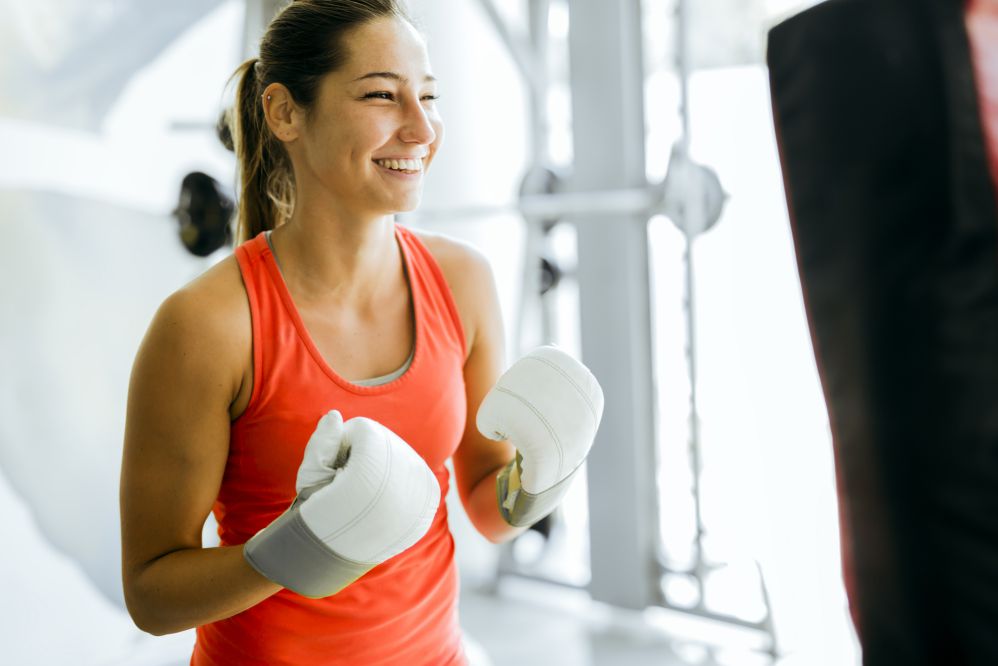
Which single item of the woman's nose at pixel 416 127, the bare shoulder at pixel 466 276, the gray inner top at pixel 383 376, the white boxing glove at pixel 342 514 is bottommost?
the white boxing glove at pixel 342 514

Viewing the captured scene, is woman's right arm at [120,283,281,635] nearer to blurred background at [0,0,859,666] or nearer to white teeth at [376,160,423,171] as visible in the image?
white teeth at [376,160,423,171]

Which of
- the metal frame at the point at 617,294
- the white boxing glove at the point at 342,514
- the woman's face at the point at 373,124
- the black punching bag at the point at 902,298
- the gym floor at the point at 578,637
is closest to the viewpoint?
the black punching bag at the point at 902,298

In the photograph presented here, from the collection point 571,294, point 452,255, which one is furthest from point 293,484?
point 571,294

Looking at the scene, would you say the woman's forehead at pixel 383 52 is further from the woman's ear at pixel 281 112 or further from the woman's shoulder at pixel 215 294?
the woman's shoulder at pixel 215 294

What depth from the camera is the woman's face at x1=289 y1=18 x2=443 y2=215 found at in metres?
1.26

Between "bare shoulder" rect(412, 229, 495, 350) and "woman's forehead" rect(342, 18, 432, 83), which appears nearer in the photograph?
"woman's forehead" rect(342, 18, 432, 83)

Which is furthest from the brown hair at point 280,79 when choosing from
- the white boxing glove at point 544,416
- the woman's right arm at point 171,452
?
the white boxing glove at point 544,416

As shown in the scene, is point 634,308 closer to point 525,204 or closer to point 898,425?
point 525,204

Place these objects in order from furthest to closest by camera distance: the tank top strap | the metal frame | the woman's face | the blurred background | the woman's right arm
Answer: the metal frame < the blurred background < the tank top strap < the woman's face < the woman's right arm

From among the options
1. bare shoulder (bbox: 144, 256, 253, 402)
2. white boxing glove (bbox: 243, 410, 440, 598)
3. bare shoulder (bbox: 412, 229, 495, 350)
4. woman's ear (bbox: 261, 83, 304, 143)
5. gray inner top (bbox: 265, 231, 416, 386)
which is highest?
woman's ear (bbox: 261, 83, 304, 143)

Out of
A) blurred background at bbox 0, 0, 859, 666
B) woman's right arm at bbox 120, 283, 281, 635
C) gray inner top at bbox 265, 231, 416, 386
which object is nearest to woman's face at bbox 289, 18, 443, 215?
gray inner top at bbox 265, 231, 416, 386

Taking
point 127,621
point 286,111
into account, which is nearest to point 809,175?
point 286,111

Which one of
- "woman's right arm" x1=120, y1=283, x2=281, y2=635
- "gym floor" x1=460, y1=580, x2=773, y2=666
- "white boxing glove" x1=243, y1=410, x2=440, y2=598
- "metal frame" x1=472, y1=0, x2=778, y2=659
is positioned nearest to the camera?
"white boxing glove" x1=243, y1=410, x2=440, y2=598

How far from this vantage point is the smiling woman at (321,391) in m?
1.05
